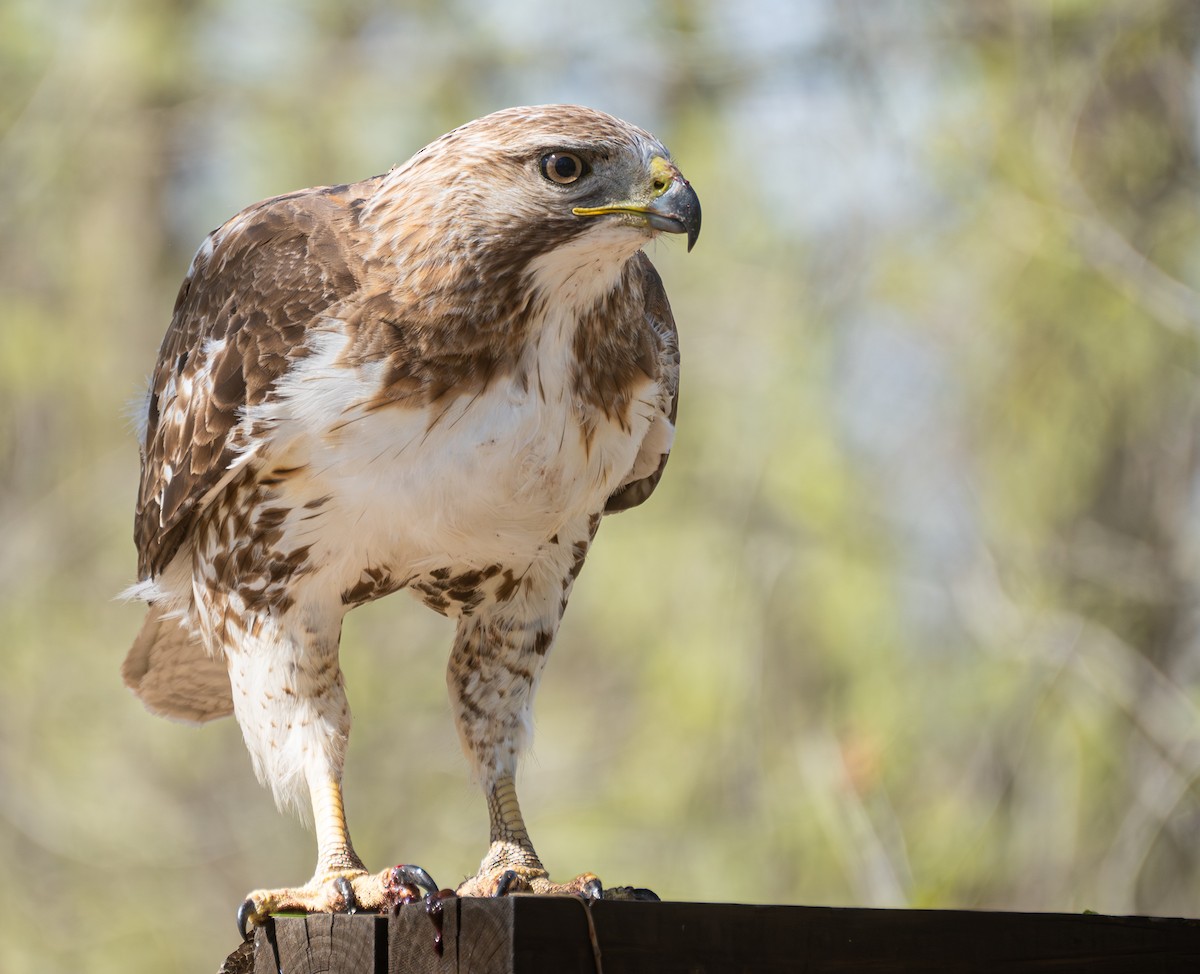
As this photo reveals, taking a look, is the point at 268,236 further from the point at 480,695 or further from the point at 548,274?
the point at 480,695

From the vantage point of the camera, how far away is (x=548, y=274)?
8.77 ft

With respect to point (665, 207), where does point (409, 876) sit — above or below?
below

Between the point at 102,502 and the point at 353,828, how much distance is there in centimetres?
253

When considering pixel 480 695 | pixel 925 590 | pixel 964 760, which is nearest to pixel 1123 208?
pixel 925 590

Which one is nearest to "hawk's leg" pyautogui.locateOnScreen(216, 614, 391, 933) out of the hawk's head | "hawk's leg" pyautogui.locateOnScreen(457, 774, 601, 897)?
"hawk's leg" pyautogui.locateOnScreen(457, 774, 601, 897)

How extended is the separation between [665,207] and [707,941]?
48.9 inches

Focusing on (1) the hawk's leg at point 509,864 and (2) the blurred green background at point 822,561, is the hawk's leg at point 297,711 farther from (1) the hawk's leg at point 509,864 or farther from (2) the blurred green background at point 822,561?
(2) the blurred green background at point 822,561

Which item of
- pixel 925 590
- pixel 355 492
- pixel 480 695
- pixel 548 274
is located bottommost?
pixel 480 695

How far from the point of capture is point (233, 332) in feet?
9.48

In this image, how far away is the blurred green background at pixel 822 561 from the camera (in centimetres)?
643

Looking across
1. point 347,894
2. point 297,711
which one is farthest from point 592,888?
point 297,711

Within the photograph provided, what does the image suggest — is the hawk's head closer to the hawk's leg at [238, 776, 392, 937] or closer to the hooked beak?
the hooked beak

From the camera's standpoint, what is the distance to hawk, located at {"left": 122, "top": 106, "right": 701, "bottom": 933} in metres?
2.65

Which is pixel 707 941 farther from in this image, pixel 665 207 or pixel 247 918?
pixel 665 207
